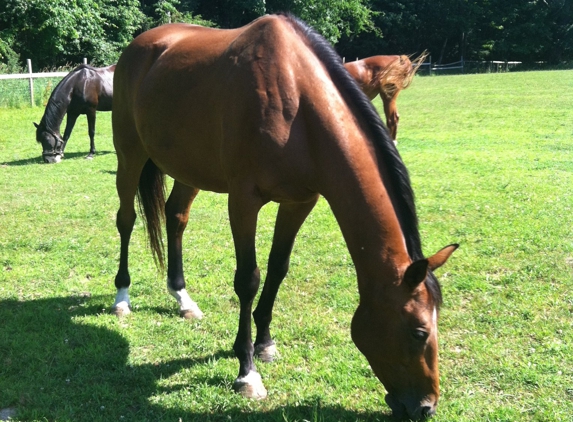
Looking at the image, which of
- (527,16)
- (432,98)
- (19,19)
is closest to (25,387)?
(432,98)

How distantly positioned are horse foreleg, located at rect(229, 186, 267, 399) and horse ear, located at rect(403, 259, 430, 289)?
0.99 metres

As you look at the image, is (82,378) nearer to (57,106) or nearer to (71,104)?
(57,106)

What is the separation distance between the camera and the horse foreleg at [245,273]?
292 cm

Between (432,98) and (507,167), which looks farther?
(432,98)

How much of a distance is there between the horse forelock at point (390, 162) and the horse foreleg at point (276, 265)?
816 millimetres

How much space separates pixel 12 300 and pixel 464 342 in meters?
3.70

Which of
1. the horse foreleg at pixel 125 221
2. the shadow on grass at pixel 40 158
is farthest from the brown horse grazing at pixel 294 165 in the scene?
the shadow on grass at pixel 40 158

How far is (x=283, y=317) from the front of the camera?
13.1 feet

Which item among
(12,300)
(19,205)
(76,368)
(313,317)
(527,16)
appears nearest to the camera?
(76,368)

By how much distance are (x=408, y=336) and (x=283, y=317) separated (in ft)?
5.77

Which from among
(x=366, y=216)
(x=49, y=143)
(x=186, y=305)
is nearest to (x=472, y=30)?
(x=49, y=143)

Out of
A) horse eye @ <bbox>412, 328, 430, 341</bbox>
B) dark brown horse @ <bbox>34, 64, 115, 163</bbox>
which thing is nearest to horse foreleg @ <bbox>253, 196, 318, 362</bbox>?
horse eye @ <bbox>412, 328, 430, 341</bbox>

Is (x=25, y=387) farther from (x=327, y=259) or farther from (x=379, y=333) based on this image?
(x=327, y=259)

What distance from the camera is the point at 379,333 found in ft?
8.01
